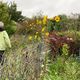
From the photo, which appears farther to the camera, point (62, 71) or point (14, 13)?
point (14, 13)

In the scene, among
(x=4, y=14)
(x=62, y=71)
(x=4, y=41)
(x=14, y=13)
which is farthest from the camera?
(x=14, y=13)

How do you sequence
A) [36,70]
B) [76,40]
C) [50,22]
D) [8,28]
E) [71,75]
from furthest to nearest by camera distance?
[50,22] → [8,28] → [76,40] → [71,75] → [36,70]

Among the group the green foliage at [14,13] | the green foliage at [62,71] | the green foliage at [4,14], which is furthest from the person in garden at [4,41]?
the green foliage at [14,13]

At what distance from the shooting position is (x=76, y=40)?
18.1m

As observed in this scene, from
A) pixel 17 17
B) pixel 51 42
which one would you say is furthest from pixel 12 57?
pixel 17 17

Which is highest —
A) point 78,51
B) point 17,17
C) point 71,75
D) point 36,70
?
point 36,70

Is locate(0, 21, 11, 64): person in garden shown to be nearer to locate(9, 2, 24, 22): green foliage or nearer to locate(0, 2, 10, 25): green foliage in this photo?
locate(0, 2, 10, 25): green foliage

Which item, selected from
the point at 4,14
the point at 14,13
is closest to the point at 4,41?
the point at 4,14

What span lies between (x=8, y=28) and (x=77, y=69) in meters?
14.4

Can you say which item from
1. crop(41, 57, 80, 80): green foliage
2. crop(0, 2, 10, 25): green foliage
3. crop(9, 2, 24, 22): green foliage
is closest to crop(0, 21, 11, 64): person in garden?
crop(41, 57, 80, 80): green foliage

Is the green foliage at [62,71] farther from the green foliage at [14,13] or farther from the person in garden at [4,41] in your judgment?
the green foliage at [14,13]

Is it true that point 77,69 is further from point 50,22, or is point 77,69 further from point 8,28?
point 50,22

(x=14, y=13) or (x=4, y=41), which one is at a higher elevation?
(x=4, y=41)

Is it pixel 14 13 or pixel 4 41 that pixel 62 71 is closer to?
pixel 4 41
